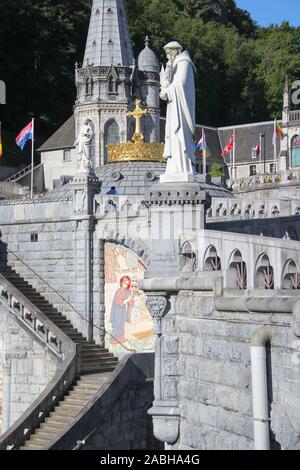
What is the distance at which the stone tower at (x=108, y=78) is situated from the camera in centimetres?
6008

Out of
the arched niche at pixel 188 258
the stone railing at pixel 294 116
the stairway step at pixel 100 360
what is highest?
the stone railing at pixel 294 116

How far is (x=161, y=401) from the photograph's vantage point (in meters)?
16.7

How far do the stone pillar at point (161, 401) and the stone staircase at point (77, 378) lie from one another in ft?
23.4

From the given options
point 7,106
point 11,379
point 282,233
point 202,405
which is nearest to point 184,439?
point 202,405

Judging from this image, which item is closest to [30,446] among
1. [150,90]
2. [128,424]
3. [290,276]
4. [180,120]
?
[128,424]

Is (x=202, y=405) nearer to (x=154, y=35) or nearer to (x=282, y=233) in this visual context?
(x=282, y=233)

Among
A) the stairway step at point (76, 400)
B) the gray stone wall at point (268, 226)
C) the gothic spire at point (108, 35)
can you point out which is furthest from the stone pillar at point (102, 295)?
the gothic spire at point (108, 35)

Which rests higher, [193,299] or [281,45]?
[281,45]

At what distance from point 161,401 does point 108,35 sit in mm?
46379

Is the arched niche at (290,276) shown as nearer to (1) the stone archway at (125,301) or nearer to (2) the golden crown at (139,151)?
(1) the stone archway at (125,301)

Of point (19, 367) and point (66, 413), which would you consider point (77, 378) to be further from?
point (19, 367)

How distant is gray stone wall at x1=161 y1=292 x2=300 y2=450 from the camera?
1299 centimetres

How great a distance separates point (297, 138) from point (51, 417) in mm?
34752

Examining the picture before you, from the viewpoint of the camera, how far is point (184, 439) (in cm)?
1625
